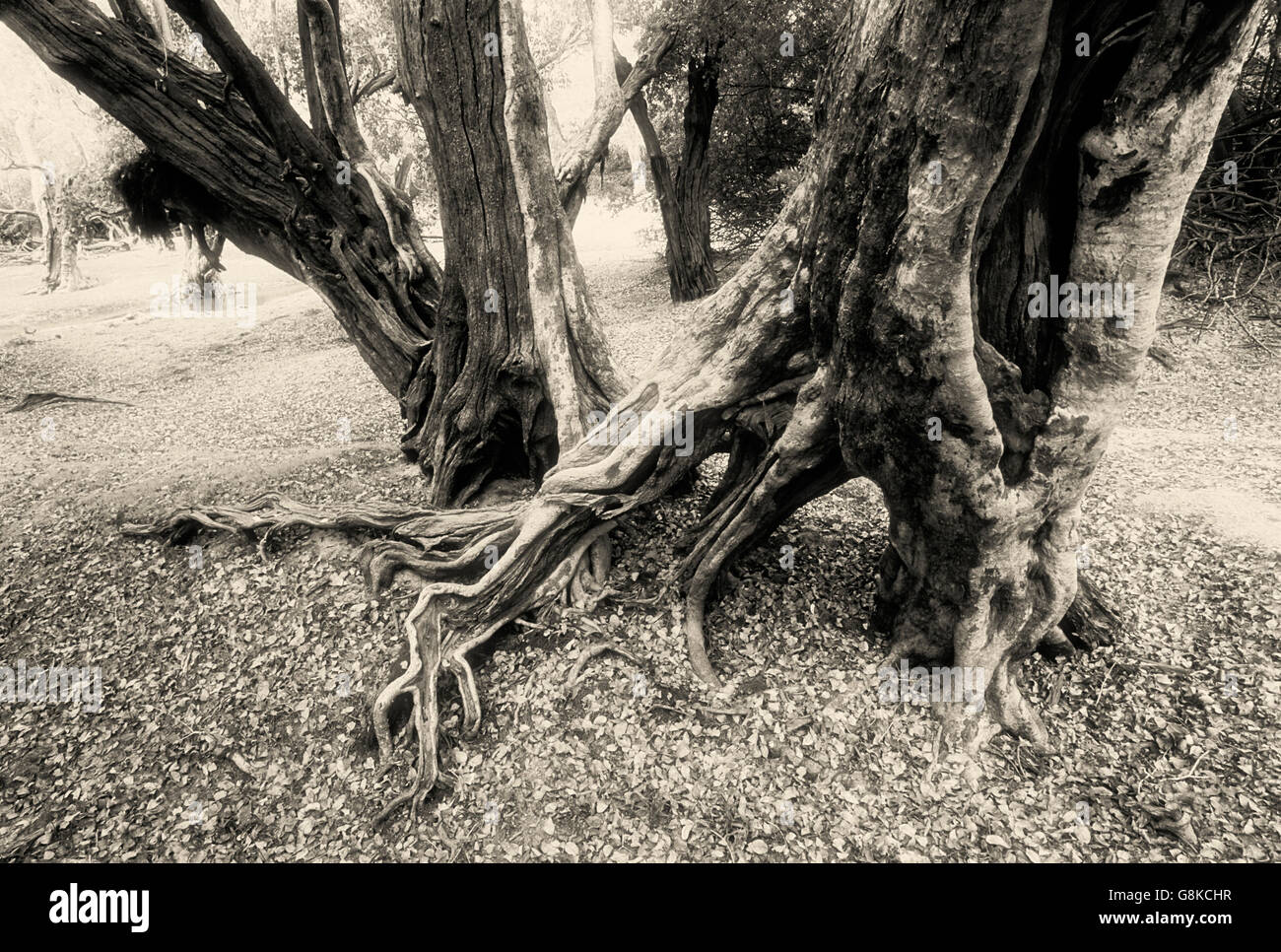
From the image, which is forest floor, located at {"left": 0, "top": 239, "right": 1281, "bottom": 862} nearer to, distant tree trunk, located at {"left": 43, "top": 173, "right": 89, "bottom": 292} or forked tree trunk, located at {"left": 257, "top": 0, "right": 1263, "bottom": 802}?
forked tree trunk, located at {"left": 257, "top": 0, "right": 1263, "bottom": 802}

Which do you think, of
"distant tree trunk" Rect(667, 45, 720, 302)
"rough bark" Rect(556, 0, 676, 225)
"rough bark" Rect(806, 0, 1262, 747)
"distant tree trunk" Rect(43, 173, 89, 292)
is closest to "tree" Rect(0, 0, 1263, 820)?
"rough bark" Rect(806, 0, 1262, 747)

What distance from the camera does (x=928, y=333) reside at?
119 inches

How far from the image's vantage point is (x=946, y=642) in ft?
12.9

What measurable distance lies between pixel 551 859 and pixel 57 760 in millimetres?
3071

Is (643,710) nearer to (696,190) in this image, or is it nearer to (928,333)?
(928,333)

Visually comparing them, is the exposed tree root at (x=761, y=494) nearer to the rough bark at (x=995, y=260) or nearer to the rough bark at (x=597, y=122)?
the rough bark at (x=995, y=260)

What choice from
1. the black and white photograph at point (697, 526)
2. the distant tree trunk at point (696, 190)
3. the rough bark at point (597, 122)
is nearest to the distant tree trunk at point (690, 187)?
the distant tree trunk at point (696, 190)

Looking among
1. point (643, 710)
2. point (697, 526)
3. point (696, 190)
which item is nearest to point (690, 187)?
point (696, 190)

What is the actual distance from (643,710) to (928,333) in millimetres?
2504

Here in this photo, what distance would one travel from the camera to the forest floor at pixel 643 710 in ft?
11.2

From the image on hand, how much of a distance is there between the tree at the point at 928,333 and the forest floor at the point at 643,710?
0.91 ft

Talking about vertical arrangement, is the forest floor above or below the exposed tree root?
below

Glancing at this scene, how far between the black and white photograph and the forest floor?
0.03 m

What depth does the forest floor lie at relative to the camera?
135 inches
